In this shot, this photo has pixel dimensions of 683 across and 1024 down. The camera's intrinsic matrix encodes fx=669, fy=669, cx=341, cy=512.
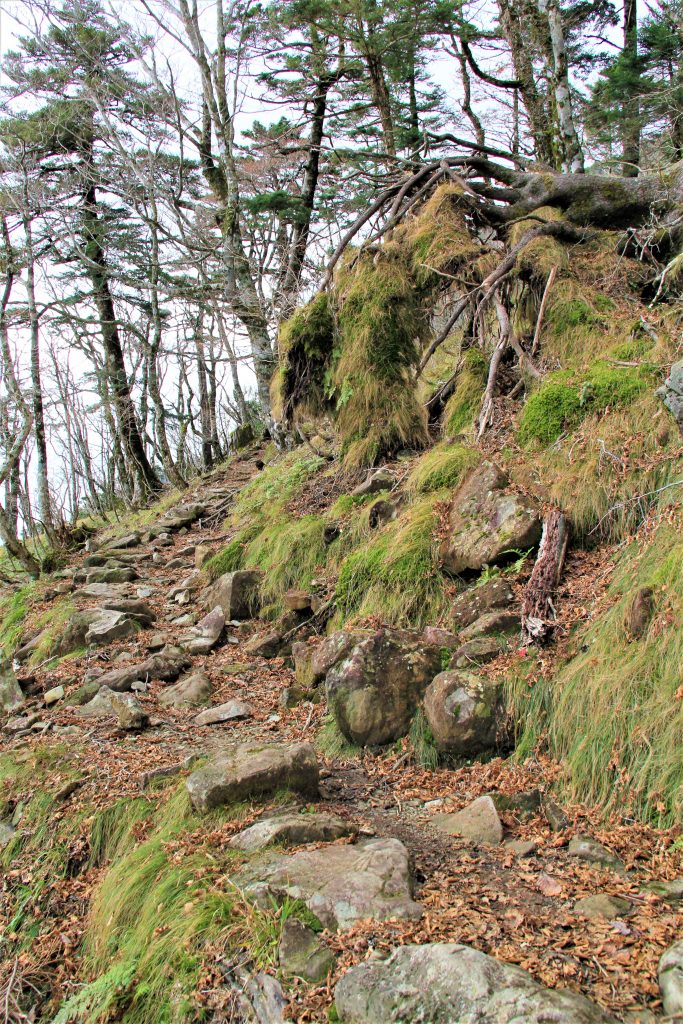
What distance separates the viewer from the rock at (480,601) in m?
4.05

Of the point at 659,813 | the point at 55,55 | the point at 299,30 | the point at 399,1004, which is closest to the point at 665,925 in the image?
the point at 659,813

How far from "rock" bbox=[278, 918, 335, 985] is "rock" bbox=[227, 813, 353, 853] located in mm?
567

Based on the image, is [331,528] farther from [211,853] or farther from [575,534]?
[211,853]

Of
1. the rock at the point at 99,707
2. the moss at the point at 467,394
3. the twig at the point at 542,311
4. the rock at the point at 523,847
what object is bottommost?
the rock at the point at 523,847

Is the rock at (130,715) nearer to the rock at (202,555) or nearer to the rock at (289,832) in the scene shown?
the rock at (289,832)

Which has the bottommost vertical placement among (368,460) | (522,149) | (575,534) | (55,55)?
(575,534)

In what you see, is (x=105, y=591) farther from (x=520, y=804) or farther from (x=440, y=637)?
(x=520, y=804)

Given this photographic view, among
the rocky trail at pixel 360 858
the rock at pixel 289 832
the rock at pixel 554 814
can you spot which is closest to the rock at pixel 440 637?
the rocky trail at pixel 360 858

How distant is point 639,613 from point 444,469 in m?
2.42

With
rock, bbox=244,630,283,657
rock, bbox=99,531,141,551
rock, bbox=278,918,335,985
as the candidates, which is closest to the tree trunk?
rock, bbox=99,531,141,551

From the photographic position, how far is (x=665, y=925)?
2.10 meters

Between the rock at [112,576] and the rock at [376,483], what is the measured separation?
3.27 meters

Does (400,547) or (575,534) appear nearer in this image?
(575,534)

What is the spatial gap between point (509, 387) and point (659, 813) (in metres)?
4.14
